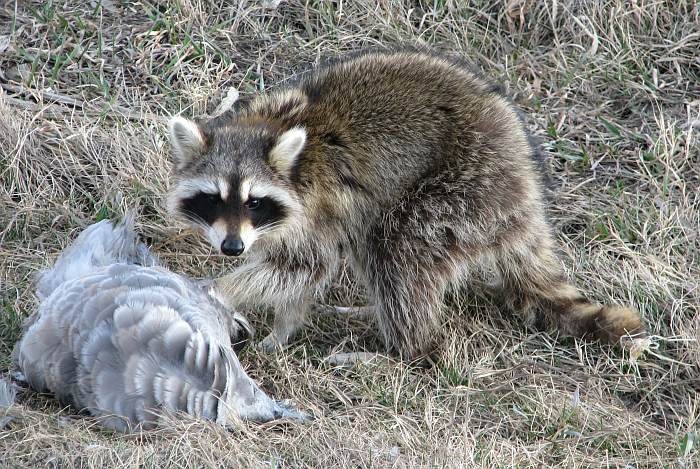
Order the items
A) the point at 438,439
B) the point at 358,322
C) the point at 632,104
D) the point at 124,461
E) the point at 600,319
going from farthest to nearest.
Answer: the point at 632,104 < the point at 358,322 < the point at 600,319 < the point at 438,439 < the point at 124,461

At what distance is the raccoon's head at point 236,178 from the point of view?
3527 millimetres

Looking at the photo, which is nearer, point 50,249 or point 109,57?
point 50,249

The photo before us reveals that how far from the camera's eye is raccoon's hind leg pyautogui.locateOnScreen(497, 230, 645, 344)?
3734 millimetres

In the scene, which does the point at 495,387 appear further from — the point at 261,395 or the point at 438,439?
the point at 261,395

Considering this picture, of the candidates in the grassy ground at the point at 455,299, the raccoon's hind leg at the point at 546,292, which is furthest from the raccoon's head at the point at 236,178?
the raccoon's hind leg at the point at 546,292

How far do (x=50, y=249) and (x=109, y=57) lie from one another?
3.75ft

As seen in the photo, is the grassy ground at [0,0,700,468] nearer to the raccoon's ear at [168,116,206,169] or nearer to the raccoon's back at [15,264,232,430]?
the raccoon's back at [15,264,232,430]

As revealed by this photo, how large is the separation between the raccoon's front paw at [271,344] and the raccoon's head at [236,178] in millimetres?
342

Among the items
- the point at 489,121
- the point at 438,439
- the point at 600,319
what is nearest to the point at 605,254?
the point at 600,319

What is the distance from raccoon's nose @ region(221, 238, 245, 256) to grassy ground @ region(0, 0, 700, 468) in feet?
1.28

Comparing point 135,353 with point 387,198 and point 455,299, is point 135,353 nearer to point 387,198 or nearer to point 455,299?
point 387,198

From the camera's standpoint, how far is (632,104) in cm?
475

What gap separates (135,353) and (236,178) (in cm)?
79

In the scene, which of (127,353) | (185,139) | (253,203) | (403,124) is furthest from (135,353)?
(403,124)
